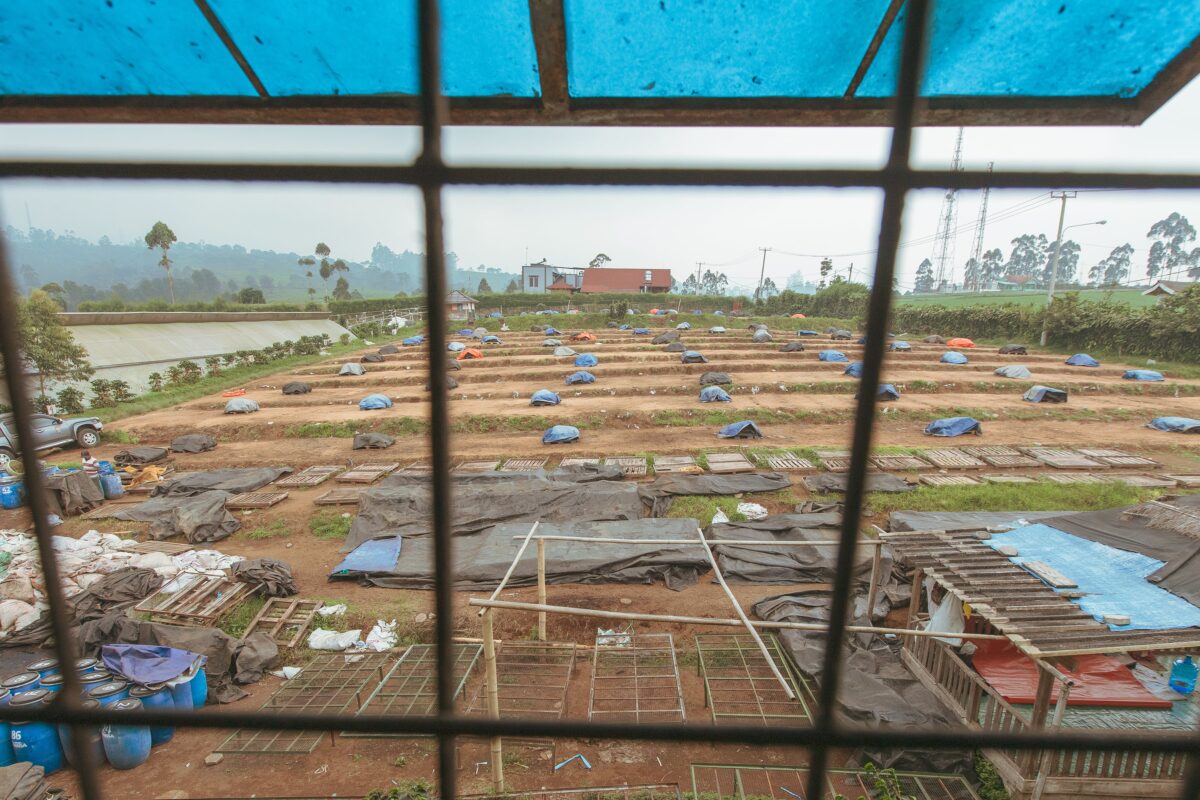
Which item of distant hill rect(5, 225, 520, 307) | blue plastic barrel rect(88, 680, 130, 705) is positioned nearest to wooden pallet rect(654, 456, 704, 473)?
blue plastic barrel rect(88, 680, 130, 705)

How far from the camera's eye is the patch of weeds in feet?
35.0

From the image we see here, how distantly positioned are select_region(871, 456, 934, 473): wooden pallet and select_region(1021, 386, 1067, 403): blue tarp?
9049 millimetres

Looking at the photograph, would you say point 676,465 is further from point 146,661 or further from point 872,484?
point 146,661

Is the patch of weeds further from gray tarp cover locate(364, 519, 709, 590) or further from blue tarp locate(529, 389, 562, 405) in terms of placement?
blue tarp locate(529, 389, 562, 405)

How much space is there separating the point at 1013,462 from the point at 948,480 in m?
2.69

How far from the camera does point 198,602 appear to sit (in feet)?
25.7

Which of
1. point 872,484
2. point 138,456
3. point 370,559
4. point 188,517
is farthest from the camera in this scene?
point 138,456

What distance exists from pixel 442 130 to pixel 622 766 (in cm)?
642

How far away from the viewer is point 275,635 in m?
7.52

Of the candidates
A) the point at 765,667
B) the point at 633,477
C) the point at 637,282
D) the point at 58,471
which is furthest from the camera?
the point at 637,282

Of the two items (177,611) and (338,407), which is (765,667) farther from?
(338,407)

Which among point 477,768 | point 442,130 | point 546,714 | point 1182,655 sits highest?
point 442,130

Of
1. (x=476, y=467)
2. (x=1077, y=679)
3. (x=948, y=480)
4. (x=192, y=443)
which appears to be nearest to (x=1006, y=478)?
(x=948, y=480)

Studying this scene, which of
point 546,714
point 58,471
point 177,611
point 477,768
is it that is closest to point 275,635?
point 177,611
